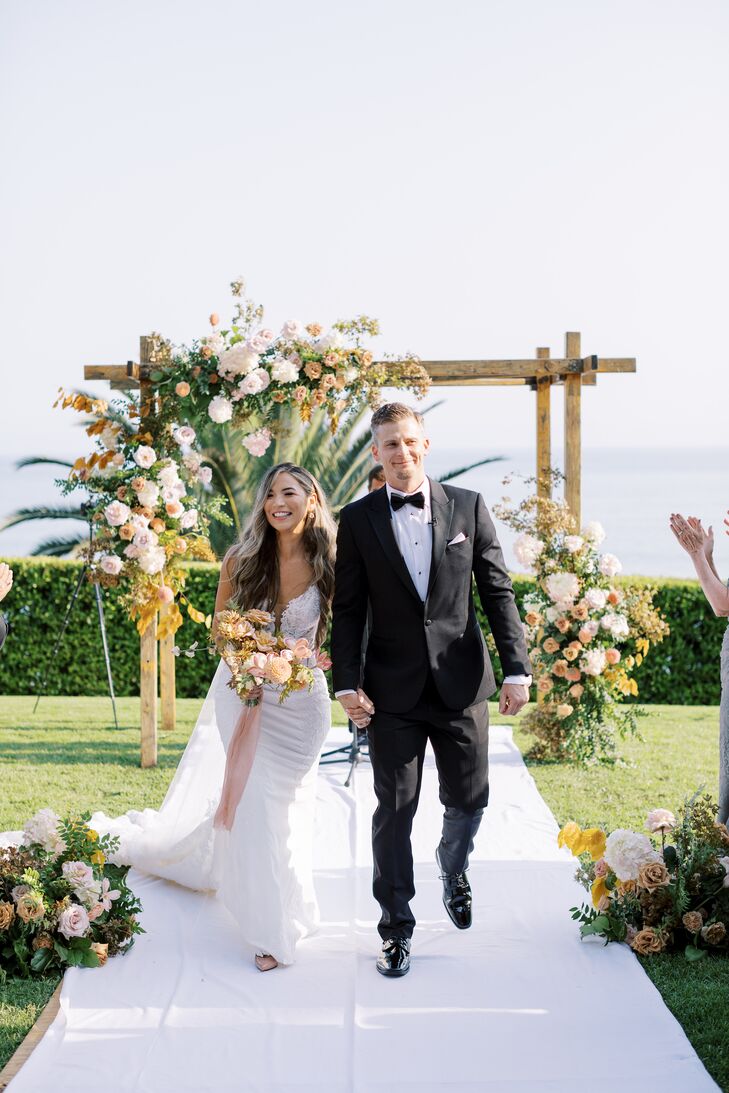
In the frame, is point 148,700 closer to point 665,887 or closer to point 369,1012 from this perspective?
point 369,1012

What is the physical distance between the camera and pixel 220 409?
282 inches

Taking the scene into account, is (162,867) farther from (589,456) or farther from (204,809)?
(589,456)

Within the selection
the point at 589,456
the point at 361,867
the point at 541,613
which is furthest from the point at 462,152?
the point at 589,456

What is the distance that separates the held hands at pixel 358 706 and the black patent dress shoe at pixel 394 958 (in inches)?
33.6

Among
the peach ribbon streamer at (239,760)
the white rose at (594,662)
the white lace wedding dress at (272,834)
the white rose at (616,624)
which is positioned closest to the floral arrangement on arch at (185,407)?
the white rose at (616,624)

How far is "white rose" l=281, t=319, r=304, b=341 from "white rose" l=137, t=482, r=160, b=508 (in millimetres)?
1388

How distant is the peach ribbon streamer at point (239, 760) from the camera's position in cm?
430

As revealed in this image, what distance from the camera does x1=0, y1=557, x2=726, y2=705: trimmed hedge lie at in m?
11.5

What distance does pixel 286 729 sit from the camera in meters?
4.39

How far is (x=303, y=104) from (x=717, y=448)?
11848 centimetres

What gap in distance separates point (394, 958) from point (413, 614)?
4.31 ft

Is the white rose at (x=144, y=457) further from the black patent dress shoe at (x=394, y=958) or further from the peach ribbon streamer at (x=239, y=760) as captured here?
the black patent dress shoe at (x=394, y=958)

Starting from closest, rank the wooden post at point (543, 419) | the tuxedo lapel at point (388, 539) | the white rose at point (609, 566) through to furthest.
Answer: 1. the tuxedo lapel at point (388, 539)
2. the white rose at point (609, 566)
3. the wooden post at point (543, 419)

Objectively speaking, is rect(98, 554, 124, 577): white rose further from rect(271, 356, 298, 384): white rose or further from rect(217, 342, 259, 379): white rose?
rect(271, 356, 298, 384): white rose
